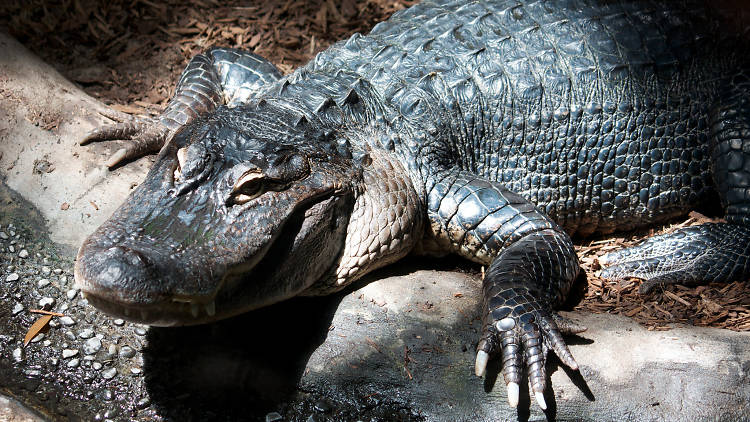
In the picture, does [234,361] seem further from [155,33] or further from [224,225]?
[155,33]

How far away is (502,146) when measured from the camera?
11.7ft

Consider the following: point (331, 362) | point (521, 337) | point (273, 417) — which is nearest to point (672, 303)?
point (521, 337)

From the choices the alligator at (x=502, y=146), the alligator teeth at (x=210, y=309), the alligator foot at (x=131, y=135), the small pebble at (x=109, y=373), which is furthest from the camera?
the alligator foot at (x=131, y=135)

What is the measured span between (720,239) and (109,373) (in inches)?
124

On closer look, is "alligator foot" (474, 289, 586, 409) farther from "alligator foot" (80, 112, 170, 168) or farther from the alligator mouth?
"alligator foot" (80, 112, 170, 168)

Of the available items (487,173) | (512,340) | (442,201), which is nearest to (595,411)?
(512,340)

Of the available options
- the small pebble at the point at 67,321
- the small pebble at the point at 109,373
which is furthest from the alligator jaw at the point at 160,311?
the small pebble at the point at 67,321

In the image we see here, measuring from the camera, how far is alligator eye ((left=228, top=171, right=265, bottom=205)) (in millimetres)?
2588

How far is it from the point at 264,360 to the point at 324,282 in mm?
448

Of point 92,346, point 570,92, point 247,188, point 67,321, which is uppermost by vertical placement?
point 570,92

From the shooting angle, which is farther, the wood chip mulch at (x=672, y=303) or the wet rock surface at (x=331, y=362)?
the wood chip mulch at (x=672, y=303)

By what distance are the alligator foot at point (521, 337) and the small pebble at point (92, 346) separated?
163cm

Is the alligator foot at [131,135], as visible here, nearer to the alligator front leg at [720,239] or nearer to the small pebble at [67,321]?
the small pebble at [67,321]

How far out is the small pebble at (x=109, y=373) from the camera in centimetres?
272
